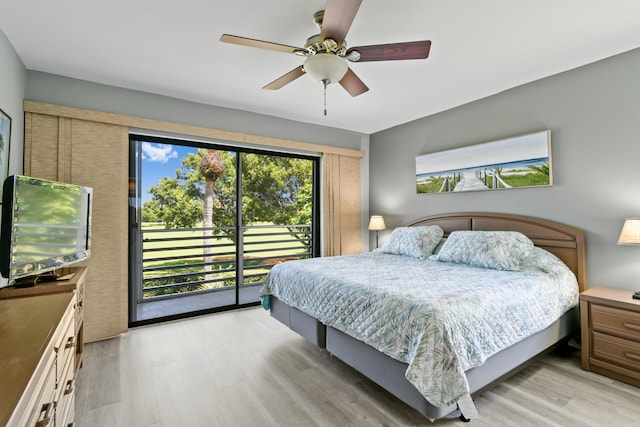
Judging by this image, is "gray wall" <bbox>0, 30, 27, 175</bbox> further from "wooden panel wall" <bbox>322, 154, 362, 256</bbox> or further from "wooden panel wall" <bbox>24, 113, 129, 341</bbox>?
"wooden panel wall" <bbox>322, 154, 362, 256</bbox>

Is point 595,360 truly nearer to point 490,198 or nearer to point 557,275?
point 557,275

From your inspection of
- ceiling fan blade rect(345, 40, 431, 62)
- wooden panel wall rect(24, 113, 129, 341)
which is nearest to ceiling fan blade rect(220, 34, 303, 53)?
ceiling fan blade rect(345, 40, 431, 62)

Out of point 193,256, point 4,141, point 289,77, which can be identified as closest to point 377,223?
point 193,256

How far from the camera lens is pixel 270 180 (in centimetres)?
461

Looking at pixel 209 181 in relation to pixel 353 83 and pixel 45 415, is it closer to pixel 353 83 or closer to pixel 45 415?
pixel 353 83

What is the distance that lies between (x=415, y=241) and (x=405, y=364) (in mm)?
2062

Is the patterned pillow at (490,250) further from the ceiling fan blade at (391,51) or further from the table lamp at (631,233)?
the ceiling fan blade at (391,51)

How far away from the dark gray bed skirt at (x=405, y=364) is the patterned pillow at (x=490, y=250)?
59 cm

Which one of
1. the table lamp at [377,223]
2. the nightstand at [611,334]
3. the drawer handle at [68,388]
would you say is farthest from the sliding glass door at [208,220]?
the nightstand at [611,334]

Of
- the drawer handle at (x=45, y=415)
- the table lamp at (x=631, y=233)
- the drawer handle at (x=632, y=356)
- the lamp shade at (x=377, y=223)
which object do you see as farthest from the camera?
the lamp shade at (x=377, y=223)

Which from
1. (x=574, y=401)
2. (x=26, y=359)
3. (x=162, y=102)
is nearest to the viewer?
(x=26, y=359)

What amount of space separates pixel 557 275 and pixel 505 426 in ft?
4.60

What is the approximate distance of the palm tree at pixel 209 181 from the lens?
161 inches

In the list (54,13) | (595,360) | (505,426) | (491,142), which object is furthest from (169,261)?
(595,360)
